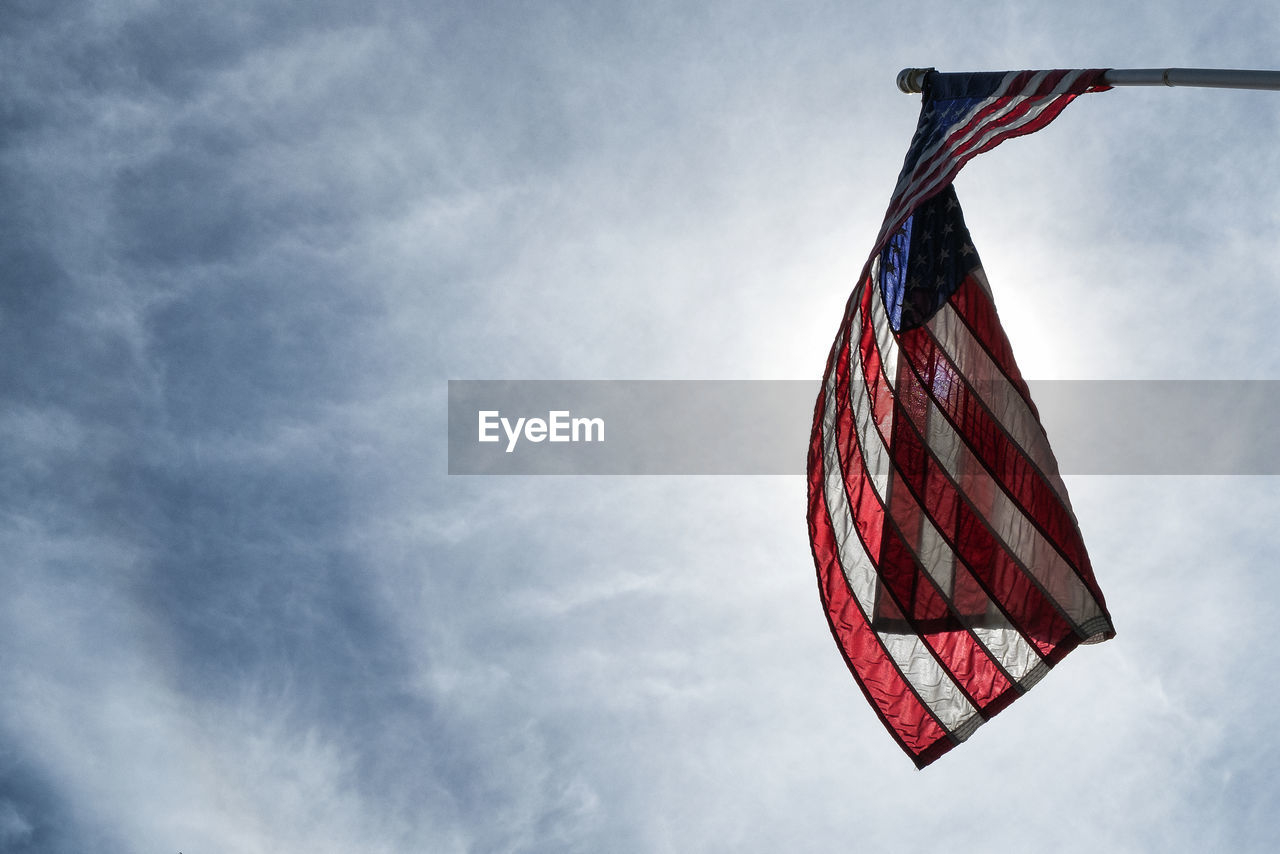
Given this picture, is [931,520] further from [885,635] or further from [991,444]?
[885,635]

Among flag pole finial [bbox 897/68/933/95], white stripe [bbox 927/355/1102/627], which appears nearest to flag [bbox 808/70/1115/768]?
white stripe [bbox 927/355/1102/627]

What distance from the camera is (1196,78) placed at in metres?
10.9

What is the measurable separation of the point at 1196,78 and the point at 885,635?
6.83 m

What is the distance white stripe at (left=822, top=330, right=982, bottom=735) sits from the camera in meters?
13.8

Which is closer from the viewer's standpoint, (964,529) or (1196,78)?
(1196,78)

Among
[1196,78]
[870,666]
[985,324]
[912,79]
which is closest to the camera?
[1196,78]

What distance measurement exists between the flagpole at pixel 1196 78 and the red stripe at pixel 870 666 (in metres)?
5.86

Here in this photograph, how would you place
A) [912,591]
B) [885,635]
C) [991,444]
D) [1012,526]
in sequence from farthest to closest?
[885,635], [912,591], [991,444], [1012,526]

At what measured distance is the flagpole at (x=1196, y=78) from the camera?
10.3m

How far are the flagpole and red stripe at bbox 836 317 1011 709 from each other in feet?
16.0

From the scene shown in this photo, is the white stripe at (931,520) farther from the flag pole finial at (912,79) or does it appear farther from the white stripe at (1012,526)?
the flag pole finial at (912,79)

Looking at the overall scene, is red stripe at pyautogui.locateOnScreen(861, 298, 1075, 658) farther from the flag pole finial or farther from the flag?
the flag pole finial

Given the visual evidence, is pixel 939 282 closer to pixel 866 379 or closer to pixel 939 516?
pixel 866 379

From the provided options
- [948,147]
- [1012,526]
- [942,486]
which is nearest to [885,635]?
[942,486]
